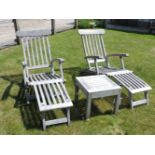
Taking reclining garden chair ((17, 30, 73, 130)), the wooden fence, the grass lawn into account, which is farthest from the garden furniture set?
the wooden fence

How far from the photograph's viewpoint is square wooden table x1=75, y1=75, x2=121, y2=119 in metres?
4.29

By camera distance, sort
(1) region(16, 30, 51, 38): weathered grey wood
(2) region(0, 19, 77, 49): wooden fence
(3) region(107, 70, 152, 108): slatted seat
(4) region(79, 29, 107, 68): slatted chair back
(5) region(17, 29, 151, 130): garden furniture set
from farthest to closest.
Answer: (2) region(0, 19, 77, 49): wooden fence → (4) region(79, 29, 107, 68): slatted chair back → (1) region(16, 30, 51, 38): weathered grey wood → (3) region(107, 70, 152, 108): slatted seat → (5) region(17, 29, 151, 130): garden furniture set

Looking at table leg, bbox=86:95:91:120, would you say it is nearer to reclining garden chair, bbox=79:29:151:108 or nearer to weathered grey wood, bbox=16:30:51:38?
reclining garden chair, bbox=79:29:151:108

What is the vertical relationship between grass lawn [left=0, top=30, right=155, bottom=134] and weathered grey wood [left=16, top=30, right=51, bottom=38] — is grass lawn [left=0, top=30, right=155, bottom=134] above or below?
below

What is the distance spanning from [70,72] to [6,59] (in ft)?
7.28

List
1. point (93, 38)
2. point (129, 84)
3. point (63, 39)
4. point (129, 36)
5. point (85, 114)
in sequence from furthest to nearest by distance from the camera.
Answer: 1. point (129, 36)
2. point (63, 39)
3. point (93, 38)
4. point (129, 84)
5. point (85, 114)

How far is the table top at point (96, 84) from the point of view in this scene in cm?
438

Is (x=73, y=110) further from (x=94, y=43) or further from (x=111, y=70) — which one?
(x=94, y=43)

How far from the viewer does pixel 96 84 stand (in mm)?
4570
